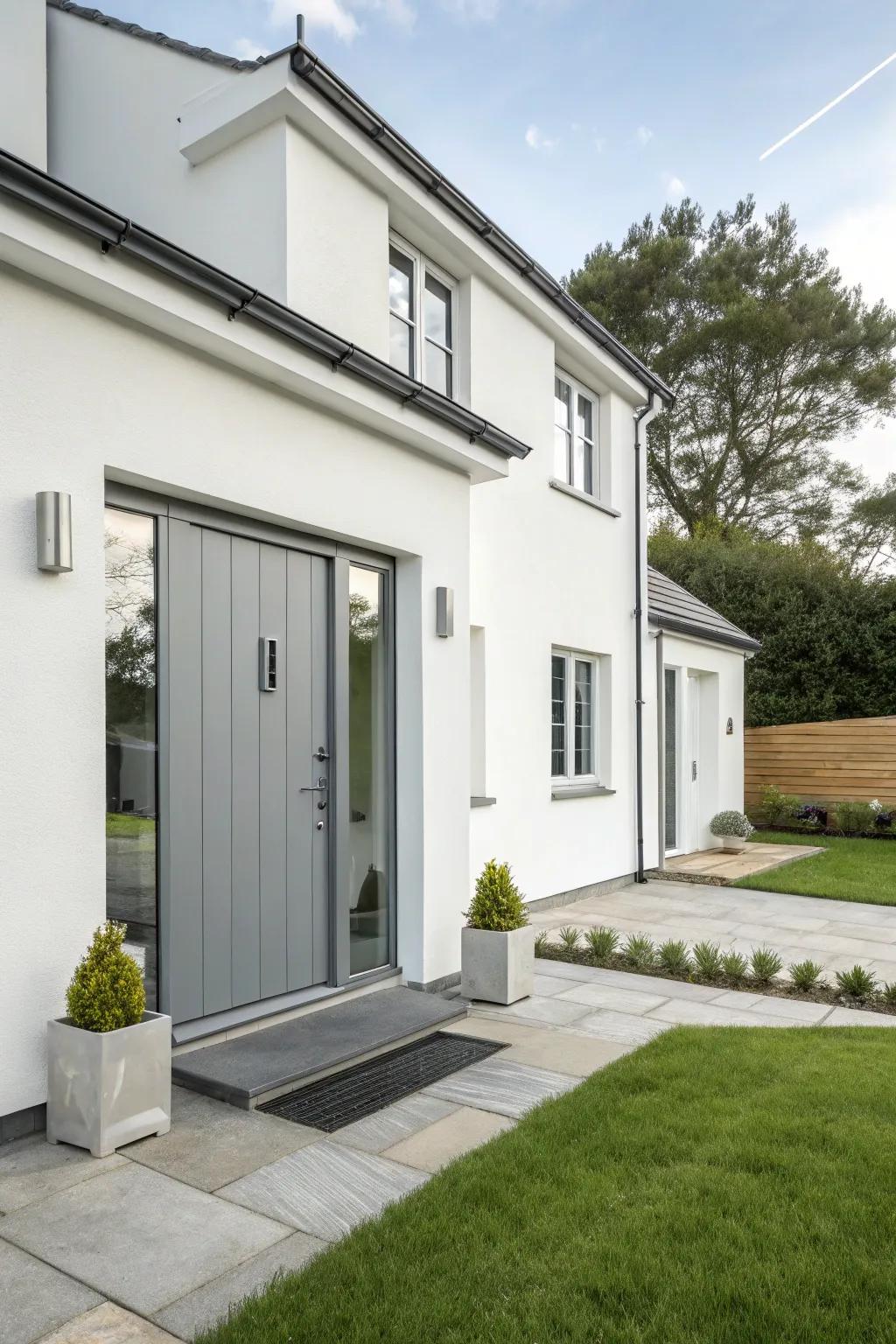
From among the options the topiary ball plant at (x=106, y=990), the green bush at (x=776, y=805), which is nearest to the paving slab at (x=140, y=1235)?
the topiary ball plant at (x=106, y=990)

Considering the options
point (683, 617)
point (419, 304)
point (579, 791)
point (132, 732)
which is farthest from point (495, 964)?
point (683, 617)

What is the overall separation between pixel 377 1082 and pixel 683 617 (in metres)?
8.96

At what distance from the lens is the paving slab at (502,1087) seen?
4156mm

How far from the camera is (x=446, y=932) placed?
6047 millimetres

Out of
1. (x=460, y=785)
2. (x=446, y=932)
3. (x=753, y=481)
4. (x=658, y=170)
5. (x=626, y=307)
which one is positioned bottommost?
(x=446, y=932)

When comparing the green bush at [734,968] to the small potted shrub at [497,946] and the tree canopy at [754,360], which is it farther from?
the tree canopy at [754,360]

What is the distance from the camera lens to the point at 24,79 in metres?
6.65

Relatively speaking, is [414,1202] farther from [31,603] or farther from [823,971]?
[823,971]

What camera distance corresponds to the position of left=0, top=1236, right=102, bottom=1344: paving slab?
8.14 ft

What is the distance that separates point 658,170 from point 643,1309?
2331cm

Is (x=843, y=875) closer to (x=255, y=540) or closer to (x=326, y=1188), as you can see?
(x=255, y=540)

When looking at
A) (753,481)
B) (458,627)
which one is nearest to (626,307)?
(753,481)

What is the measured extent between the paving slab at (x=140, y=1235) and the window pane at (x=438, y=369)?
241 inches

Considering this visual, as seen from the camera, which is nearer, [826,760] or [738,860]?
[738,860]
